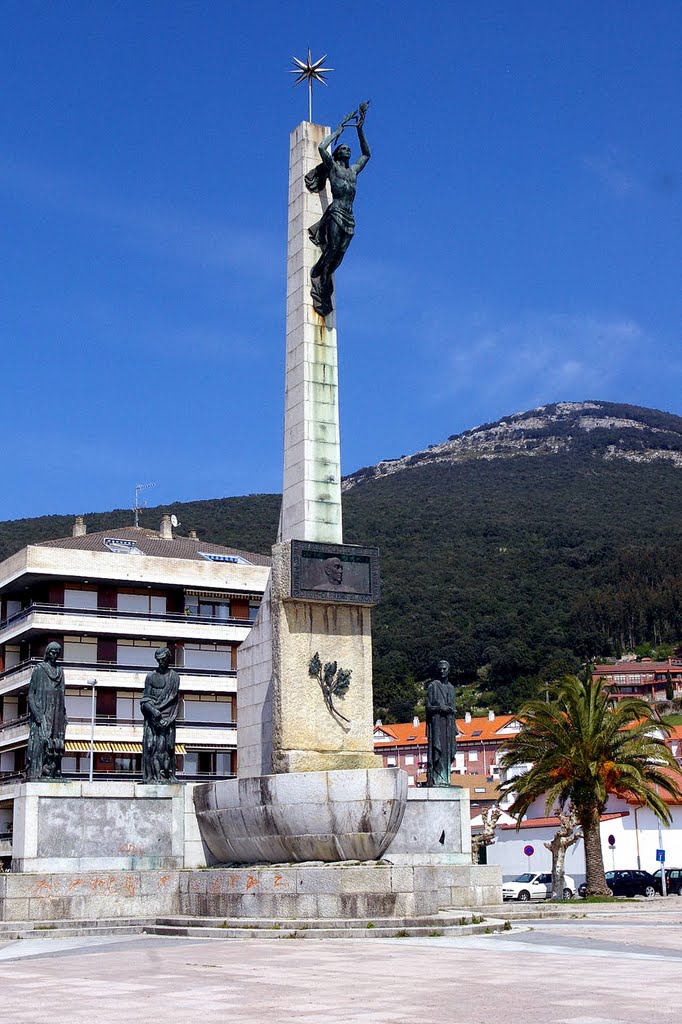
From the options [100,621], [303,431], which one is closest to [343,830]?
[303,431]

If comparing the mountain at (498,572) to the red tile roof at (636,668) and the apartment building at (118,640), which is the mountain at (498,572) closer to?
the red tile roof at (636,668)

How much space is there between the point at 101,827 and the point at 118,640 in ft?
123

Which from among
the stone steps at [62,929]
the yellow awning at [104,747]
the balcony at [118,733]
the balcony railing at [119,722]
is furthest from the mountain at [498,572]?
the stone steps at [62,929]

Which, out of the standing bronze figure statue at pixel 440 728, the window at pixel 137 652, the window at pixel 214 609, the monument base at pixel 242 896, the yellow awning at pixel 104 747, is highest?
the window at pixel 214 609

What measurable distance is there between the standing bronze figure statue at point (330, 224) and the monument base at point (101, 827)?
8.46 meters

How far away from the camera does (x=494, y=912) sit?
19578mm

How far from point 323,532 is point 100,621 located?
121 feet

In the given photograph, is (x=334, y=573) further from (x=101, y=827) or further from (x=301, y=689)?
(x=101, y=827)

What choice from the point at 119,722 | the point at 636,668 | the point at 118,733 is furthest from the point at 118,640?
the point at 636,668

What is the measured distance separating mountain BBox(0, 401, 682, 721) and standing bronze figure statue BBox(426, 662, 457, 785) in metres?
86.6

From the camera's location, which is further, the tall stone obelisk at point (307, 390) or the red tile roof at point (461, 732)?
the red tile roof at point (461, 732)

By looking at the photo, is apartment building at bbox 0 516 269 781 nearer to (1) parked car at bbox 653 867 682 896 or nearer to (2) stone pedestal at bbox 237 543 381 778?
(1) parked car at bbox 653 867 682 896

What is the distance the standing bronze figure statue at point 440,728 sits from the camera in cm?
2244

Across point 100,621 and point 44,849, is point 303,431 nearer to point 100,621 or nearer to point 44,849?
point 44,849
